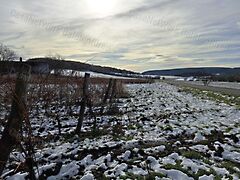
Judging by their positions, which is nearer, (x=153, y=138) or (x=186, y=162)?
(x=186, y=162)

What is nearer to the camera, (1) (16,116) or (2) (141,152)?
(1) (16,116)

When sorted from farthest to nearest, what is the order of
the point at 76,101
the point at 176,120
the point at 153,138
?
the point at 76,101 → the point at 176,120 → the point at 153,138

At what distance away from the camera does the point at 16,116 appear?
4.19 m

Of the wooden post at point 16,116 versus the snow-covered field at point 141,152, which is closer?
the wooden post at point 16,116

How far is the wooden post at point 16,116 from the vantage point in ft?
13.4

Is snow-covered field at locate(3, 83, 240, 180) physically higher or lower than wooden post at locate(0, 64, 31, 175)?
lower

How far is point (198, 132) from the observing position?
331 inches

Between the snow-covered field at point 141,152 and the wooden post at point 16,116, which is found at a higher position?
the wooden post at point 16,116

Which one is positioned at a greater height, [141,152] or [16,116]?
[16,116]

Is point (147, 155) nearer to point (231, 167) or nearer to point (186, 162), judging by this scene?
point (186, 162)

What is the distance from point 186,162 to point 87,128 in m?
4.43

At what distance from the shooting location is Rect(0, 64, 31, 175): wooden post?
410cm

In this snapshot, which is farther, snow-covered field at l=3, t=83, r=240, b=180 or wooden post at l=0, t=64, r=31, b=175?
snow-covered field at l=3, t=83, r=240, b=180

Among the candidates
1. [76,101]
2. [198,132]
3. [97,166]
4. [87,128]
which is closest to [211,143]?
[198,132]
